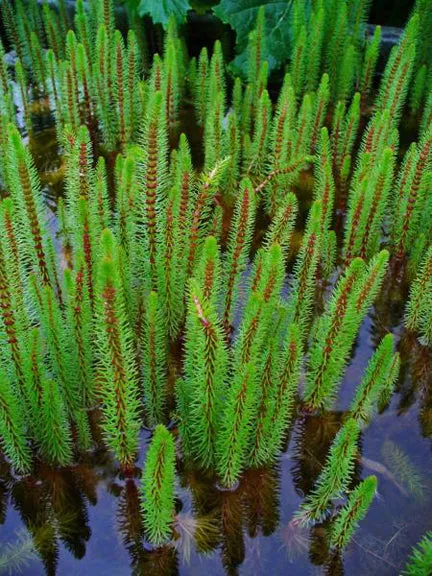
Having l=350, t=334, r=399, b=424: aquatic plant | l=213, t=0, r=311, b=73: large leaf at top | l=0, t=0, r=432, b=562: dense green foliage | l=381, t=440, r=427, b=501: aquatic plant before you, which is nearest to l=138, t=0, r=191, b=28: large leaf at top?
l=213, t=0, r=311, b=73: large leaf at top

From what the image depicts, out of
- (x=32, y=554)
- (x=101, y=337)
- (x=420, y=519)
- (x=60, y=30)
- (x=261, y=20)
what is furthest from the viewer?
(x=60, y=30)

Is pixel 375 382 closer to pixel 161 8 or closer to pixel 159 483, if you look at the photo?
pixel 159 483

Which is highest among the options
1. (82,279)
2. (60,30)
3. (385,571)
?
(60,30)

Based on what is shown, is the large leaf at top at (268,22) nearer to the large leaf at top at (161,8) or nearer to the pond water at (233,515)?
the large leaf at top at (161,8)

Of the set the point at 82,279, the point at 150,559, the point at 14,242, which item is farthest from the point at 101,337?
the point at 150,559

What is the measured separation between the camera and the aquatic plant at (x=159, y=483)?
143cm

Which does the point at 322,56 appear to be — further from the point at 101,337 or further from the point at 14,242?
the point at 101,337

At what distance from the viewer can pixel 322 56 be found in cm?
388

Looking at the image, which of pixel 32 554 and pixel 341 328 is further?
pixel 341 328

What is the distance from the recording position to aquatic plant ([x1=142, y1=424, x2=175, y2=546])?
4.70ft

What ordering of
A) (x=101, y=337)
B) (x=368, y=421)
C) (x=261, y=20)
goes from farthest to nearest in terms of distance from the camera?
(x=261, y=20)
(x=368, y=421)
(x=101, y=337)

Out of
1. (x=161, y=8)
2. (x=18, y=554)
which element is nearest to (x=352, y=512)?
(x=18, y=554)

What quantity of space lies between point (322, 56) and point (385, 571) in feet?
10.2

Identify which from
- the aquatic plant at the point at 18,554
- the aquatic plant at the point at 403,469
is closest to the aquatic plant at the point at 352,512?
the aquatic plant at the point at 403,469
